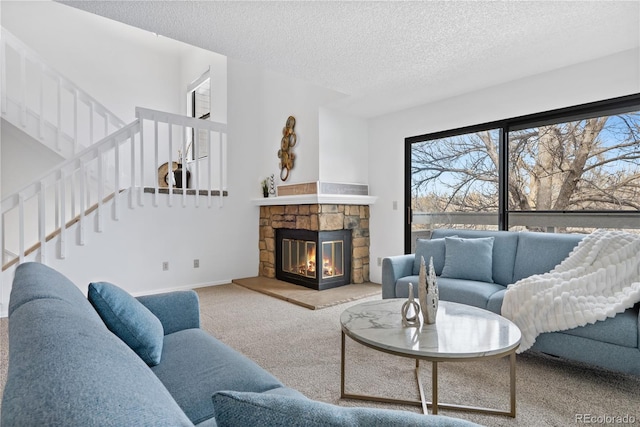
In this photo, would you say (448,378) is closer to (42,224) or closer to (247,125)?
(42,224)

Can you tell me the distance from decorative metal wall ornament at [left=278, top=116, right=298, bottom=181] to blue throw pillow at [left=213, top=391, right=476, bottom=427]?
182 inches

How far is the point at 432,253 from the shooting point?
332cm

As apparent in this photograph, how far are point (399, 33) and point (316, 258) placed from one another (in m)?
2.72

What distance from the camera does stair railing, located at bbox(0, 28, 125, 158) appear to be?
173 inches

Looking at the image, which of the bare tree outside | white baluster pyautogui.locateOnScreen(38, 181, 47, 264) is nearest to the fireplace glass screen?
the bare tree outside

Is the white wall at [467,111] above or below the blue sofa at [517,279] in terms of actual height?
above

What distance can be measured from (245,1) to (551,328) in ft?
9.25

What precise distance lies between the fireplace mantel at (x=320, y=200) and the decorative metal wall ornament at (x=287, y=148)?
420mm

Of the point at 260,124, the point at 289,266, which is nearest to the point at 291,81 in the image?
the point at 260,124

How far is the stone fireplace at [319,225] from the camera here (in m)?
4.48

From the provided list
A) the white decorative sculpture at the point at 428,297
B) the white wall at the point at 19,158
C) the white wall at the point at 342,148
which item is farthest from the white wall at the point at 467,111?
the white wall at the point at 19,158

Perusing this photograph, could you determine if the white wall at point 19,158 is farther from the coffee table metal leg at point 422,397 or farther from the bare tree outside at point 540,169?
the coffee table metal leg at point 422,397

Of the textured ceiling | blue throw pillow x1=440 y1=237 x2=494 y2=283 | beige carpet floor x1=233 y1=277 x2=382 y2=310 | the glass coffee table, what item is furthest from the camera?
beige carpet floor x1=233 y1=277 x2=382 y2=310

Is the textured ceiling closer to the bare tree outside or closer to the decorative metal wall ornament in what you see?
the bare tree outside
